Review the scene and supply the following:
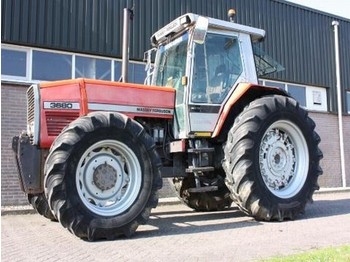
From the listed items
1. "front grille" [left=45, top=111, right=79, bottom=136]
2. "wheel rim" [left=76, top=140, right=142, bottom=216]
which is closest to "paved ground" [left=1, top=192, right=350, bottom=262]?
"wheel rim" [left=76, top=140, right=142, bottom=216]

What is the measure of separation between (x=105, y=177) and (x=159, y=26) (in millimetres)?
7478

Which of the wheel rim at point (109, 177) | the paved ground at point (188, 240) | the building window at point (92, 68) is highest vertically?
the building window at point (92, 68)

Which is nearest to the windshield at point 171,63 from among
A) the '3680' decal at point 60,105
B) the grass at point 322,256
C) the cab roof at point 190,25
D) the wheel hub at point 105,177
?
the cab roof at point 190,25

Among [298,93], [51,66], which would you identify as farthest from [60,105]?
[298,93]

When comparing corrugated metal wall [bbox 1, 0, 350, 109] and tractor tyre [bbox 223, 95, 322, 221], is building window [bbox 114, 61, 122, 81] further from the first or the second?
tractor tyre [bbox 223, 95, 322, 221]

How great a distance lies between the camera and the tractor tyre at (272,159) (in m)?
7.01

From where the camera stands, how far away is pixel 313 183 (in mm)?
7898

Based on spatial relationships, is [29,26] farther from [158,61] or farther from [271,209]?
[271,209]

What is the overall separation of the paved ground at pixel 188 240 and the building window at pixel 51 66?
4.18 metres

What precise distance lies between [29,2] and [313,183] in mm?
7585

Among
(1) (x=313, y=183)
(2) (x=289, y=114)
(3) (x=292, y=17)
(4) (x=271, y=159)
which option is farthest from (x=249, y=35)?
(3) (x=292, y=17)

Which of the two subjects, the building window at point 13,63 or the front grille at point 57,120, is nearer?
the front grille at point 57,120

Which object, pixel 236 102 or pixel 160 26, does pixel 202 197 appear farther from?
pixel 160 26

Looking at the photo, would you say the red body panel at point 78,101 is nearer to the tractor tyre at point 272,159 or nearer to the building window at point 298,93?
the tractor tyre at point 272,159
